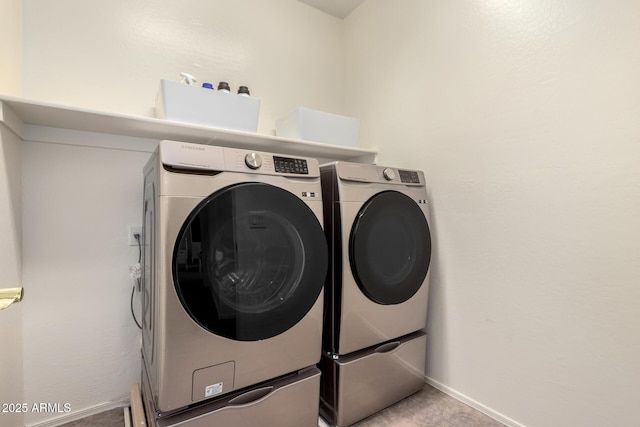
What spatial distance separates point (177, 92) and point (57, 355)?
4.40 ft

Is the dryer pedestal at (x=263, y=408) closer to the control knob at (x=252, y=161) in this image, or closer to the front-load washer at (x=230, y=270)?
the front-load washer at (x=230, y=270)

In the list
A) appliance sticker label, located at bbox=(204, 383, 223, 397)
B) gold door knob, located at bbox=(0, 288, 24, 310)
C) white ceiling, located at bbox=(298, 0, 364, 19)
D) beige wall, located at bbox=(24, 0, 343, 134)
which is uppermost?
white ceiling, located at bbox=(298, 0, 364, 19)

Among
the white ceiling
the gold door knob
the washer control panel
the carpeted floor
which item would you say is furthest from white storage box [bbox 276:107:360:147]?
the carpeted floor

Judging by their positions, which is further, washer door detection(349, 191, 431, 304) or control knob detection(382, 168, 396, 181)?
control knob detection(382, 168, 396, 181)

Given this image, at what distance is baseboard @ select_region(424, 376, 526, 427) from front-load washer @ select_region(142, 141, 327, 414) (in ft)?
2.84

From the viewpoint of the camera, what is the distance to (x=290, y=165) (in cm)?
124

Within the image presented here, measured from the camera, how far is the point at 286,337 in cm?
119

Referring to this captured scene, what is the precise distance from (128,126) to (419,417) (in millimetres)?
1934

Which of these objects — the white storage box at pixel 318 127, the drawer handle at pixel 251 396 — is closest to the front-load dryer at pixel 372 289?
the drawer handle at pixel 251 396

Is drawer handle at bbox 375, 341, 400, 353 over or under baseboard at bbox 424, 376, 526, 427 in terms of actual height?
over

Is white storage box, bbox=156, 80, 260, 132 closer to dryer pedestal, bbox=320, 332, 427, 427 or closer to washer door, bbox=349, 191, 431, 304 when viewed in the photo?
washer door, bbox=349, 191, 431, 304

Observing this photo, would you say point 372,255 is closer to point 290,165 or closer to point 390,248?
point 390,248

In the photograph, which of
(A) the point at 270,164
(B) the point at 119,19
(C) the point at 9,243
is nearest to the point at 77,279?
(C) the point at 9,243

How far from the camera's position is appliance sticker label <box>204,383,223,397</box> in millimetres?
1039
